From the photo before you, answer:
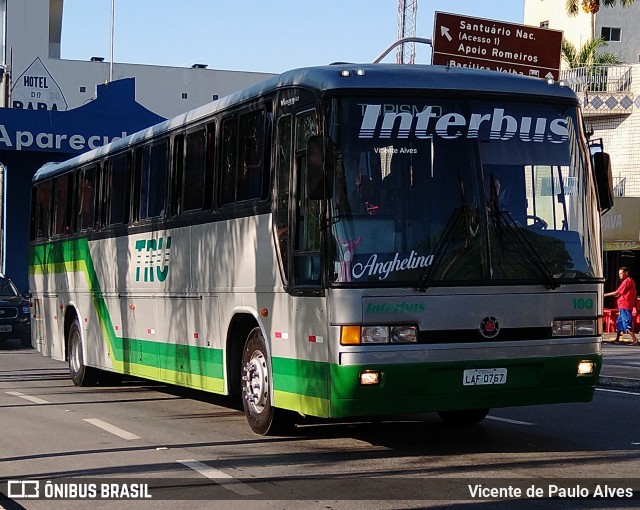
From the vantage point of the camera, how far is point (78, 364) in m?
18.1

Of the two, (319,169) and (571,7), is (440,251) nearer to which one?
(319,169)

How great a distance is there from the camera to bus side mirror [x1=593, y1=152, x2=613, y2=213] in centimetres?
1051

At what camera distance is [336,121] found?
9789 mm

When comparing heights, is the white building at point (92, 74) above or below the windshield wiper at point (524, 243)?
above

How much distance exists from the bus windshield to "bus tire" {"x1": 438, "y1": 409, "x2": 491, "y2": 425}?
2533mm

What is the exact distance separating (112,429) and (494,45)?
49.7ft

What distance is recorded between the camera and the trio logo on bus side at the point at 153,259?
13934mm

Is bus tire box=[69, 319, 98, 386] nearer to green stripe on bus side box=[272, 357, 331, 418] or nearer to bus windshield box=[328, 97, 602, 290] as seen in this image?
green stripe on bus side box=[272, 357, 331, 418]

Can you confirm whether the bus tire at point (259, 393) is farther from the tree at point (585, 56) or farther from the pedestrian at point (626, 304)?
the tree at point (585, 56)

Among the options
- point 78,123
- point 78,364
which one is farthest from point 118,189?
point 78,123

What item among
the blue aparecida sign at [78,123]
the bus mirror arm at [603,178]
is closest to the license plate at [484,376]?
the bus mirror arm at [603,178]

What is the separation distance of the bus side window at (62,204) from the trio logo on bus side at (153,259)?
3.86 m

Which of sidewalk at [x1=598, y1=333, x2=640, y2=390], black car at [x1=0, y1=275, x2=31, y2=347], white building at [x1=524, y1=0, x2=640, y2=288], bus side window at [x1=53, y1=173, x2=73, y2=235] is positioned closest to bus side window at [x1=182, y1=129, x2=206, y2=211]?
bus side window at [x1=53, y1=173, x2=73, y2=235]

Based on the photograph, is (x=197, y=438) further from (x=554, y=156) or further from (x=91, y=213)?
(x=91, y=213)
